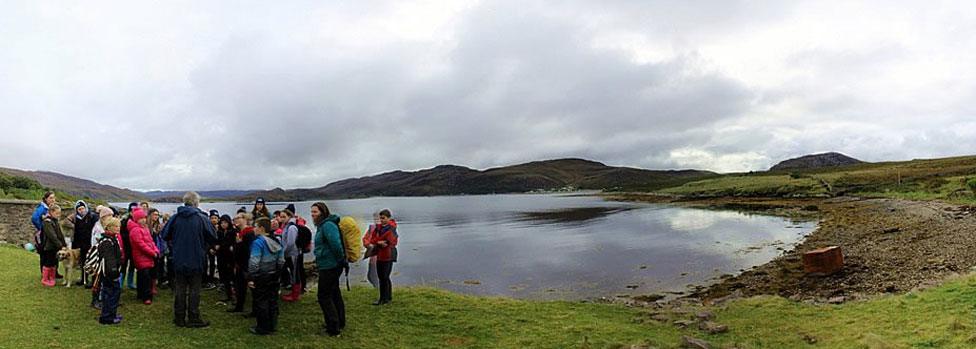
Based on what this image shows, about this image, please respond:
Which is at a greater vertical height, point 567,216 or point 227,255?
point 227,255

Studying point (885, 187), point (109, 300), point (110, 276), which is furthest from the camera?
point (885, 187)

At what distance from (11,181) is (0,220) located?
14.8 m

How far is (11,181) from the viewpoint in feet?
109

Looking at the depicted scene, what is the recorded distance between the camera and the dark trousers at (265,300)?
9.32 m

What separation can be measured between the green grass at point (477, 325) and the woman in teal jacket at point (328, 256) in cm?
48

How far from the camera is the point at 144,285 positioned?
10766mm

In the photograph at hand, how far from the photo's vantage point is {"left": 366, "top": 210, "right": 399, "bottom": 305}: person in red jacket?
12.0 metres

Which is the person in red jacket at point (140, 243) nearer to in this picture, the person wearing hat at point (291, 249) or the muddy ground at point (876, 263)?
the person wearing hat at point (291, 249)

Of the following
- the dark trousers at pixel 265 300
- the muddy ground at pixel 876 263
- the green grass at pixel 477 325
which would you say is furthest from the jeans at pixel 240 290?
the muddy ground at pixel 876 263

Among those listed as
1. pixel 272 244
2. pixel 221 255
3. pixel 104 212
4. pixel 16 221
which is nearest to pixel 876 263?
pixel 272 244

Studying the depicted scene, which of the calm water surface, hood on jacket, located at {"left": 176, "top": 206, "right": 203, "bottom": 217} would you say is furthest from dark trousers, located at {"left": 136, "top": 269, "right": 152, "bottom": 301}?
the calm water surface

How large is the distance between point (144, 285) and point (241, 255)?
7.39 ft

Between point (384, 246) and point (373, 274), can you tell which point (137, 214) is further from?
point (373, 274)

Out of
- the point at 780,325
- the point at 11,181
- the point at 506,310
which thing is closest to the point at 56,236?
the point at 506,310
